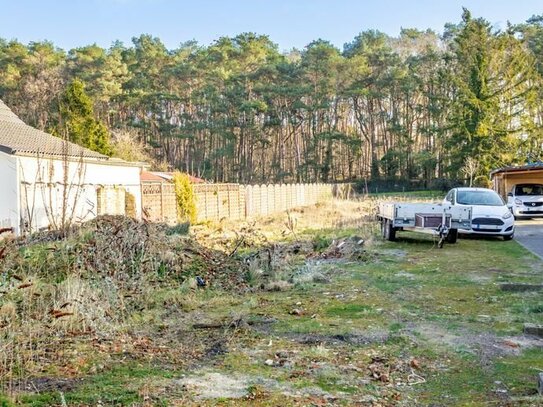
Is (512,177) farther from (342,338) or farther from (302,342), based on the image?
(302,342)

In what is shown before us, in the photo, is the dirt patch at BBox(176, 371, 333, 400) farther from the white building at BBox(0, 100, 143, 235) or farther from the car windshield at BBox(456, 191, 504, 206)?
the car windshield at BBox(456, 191, 504, 206)

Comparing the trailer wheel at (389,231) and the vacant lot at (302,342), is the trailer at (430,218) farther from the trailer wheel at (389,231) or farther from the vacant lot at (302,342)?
the vacant lot at (302,342)

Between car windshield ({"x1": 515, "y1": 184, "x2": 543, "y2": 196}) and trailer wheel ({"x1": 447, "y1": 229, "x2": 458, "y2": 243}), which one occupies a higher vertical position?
car windshield ({"x1": 515, "y1": 184, "x2": 543, "y2": 196})

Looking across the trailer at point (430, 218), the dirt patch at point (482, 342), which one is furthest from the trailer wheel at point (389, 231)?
the dirt patch at point (482, 342)

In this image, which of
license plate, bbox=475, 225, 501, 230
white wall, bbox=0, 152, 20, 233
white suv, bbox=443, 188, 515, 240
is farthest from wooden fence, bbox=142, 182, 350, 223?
license plate, bbox=475, 225, 501, 230

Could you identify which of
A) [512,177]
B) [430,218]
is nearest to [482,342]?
[430,218]

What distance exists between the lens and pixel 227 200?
23.4 metres

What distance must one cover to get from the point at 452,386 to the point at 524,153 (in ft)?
124

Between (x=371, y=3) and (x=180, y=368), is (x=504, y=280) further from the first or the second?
(x=371, y=3)

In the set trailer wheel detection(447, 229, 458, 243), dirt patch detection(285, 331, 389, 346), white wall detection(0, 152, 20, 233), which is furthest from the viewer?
white wall detection(0, 152, 20, 233)

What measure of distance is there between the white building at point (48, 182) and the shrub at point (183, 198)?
1646 millimetres

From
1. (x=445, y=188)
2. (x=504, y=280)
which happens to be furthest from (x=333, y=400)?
(x=445, y=188)

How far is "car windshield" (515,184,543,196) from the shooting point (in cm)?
2133

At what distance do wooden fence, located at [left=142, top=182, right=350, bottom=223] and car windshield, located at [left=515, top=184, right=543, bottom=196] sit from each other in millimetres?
12333
